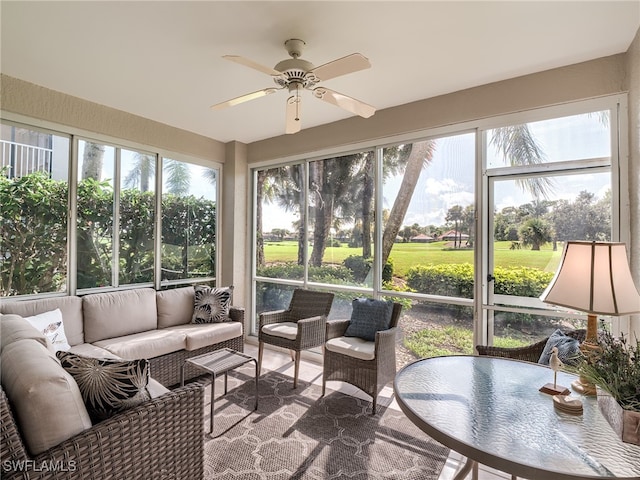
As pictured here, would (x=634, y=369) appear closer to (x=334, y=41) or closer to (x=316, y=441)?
(x=316, y=441)

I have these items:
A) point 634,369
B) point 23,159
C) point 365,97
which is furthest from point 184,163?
point 634,369

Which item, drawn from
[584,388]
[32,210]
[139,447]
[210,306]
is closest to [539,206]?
[584,388]

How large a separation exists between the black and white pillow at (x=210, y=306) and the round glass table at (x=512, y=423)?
2604mm

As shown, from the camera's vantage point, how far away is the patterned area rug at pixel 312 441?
2.06m

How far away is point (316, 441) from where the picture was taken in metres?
2.36

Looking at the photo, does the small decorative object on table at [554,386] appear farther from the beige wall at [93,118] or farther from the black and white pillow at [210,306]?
the beige wall at [93,118]

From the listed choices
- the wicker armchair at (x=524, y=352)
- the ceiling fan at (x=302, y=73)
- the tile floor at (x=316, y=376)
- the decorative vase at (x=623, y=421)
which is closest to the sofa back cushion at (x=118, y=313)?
the tile floor at (x=316, y=376)

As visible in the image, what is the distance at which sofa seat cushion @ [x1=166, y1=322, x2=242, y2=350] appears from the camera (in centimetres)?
334

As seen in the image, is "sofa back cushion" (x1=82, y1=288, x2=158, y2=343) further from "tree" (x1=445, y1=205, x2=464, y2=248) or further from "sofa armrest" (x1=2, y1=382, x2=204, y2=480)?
"tree" (x1=445, y1=205, x2=464, y2=248)

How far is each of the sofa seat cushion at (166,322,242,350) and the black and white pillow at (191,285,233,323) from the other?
83mm

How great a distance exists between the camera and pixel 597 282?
1531 millimetres

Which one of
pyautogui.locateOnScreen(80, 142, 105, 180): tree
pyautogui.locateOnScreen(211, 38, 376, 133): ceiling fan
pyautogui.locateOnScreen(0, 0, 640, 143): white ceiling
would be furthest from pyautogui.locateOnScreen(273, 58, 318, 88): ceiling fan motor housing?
pyautogui.locateOnScreen(80, 142, 105, 180): tree

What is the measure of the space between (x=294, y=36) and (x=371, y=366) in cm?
257

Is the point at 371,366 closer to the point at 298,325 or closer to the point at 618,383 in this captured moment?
the point at 298,325
